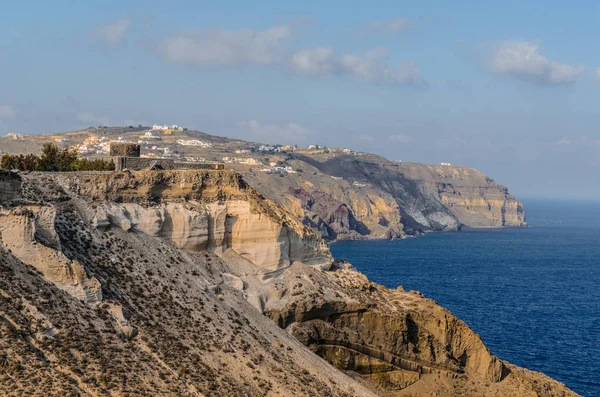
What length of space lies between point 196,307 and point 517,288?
7521cm

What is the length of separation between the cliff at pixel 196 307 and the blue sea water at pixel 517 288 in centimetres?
1428

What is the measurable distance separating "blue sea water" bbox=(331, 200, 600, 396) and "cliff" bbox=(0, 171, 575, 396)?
14.3 m

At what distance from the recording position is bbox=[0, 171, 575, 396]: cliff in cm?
3284

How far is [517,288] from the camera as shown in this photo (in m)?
109

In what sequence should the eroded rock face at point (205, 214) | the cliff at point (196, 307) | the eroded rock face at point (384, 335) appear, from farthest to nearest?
the eroded rock face at point (384, 335) < the eroded rock face at point (205, 214) < the cliff at point (196, 307)

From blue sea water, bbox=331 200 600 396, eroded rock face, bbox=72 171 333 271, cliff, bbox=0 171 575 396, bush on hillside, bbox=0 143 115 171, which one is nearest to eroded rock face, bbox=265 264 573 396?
cliff, bbox=0 171 575 396

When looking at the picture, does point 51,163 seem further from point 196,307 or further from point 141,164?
point 196,307

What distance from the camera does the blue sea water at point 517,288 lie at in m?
70.8

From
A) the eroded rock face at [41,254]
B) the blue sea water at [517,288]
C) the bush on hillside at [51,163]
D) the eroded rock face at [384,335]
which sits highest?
the bush on hillside at [51,163]

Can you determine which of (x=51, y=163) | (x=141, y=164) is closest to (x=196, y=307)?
(x=141, y=164)

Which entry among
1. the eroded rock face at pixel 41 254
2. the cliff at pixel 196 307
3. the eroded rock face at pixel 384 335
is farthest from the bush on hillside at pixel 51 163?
the eroded rock face at pixel 41 254

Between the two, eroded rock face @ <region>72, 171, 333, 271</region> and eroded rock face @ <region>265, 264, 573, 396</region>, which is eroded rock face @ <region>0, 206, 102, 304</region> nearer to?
eroded rock face @ <region>72, 171, 333, 271</region>

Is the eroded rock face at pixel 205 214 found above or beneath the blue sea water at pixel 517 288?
above

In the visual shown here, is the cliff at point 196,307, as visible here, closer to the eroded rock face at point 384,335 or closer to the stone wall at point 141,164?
the eroded rock face at point 384,335
